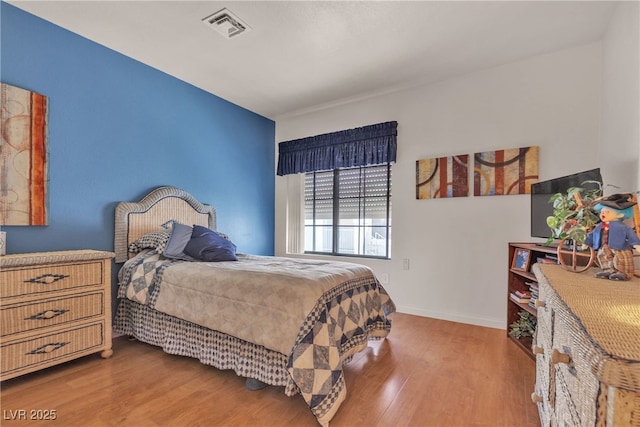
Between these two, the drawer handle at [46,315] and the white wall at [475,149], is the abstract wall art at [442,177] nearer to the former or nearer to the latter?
the white wall at [475,149]

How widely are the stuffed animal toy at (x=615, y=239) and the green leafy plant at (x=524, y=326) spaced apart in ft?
4.70

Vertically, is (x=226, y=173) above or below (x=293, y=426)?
above

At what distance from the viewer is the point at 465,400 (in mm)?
1687

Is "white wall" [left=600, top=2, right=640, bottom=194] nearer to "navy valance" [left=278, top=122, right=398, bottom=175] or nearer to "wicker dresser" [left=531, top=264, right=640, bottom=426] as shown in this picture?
"wicker dresser" [left=531, top=264, right=640, bottom=426]

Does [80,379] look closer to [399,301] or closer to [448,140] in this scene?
[399,301]

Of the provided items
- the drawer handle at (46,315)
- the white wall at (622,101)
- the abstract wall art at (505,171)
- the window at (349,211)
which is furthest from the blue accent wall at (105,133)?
the white wall at (622,101)

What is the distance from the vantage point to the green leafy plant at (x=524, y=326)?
7.93ft

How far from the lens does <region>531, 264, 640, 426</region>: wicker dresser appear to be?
473 mm

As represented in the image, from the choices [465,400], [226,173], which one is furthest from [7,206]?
[465,400]

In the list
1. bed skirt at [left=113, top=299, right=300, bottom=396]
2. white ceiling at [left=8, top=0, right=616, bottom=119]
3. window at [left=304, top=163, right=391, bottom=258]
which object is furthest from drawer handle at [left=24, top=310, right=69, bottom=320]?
window at [left=304, top=163, right=391, bottom=258]

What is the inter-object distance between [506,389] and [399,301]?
1.60 meters

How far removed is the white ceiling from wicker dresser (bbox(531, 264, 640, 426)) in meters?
2.01

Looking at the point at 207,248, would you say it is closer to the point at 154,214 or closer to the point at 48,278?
the point at 154,214

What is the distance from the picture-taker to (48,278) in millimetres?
1900
